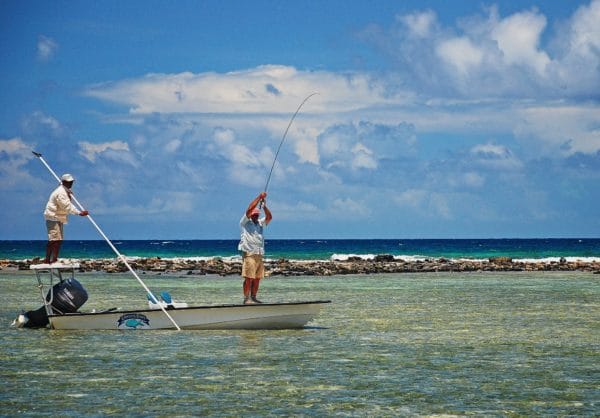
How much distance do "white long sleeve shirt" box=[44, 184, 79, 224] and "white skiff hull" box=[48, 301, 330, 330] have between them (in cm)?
210

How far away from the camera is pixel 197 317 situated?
65.6ft

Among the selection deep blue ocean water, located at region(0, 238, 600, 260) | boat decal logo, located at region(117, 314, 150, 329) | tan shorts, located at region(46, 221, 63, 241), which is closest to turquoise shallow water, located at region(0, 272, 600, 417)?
boat decal logo, located at region(117, 314, 150, 329)

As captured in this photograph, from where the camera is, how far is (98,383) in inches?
531

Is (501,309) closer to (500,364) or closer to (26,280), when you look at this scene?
(500,364)

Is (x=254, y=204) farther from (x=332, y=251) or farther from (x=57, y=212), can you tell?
(x=332, y=251)

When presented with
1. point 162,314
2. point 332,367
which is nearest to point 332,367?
point 332,367

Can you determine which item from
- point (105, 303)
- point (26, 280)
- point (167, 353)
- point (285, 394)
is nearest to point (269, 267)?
point (26, 280)

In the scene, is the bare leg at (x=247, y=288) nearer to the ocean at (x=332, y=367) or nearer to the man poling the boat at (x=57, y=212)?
the ocean at (x=332, y=367)

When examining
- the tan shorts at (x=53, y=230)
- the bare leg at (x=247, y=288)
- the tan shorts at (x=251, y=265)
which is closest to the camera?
the tan shorts at (x=53, y=230)

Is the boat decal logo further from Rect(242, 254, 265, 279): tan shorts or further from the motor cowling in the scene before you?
Rect(242, 254, 265, 279): tan shorts

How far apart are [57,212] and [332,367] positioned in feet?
26.4

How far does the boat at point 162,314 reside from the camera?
64.8 ft

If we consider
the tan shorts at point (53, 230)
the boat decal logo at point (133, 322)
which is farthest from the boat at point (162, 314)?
the tan shorts at point (53, 230)

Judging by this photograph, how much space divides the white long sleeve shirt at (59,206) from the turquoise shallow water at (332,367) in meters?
2.43
